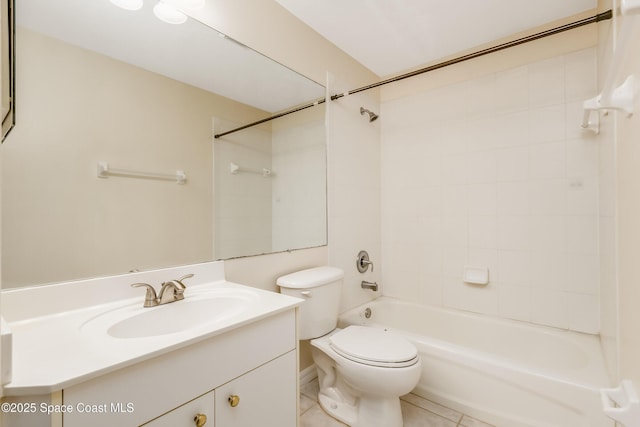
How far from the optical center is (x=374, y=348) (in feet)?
4.59

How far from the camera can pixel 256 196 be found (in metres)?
1.61

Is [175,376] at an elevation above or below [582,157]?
below

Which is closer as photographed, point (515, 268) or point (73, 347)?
point (73, 347)

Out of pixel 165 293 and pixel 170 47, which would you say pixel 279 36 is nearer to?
pixel 170 47

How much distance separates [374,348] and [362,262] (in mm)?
866

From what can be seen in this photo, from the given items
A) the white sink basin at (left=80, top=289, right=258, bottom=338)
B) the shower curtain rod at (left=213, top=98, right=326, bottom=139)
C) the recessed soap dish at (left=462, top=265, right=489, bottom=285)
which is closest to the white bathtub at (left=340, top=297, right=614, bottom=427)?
the recessed soap dish at (left=462, top=265, right=489, bottom=285)

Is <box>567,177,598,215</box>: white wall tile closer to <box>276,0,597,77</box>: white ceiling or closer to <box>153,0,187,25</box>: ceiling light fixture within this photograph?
<box>276,0,597,77</box>: white ceiling

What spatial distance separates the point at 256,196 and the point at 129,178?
2.13 feet

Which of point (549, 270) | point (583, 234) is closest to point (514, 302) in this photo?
point (549, 270)

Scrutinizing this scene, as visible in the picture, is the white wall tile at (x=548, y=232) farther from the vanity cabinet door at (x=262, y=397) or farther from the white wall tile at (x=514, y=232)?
the vanity cabinet door at (x=262, y=397)

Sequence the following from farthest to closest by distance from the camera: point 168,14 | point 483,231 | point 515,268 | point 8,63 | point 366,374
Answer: point 483,231
point 515,268
point 366,374
point 168,14
point 8,63

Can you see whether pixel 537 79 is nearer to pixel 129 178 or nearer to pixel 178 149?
pixel 178 149

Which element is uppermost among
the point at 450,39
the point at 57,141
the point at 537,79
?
the point at 450,39

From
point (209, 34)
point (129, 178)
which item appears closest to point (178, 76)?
point (209, 34)
